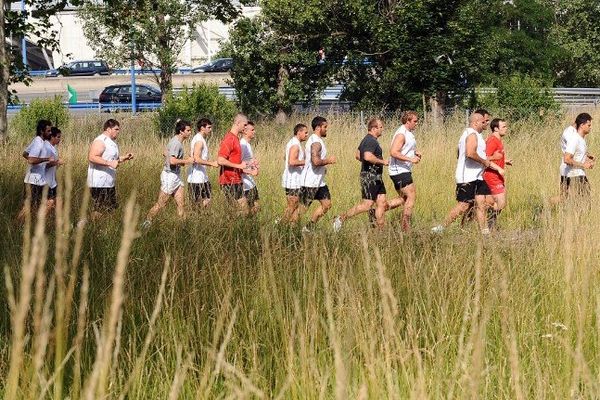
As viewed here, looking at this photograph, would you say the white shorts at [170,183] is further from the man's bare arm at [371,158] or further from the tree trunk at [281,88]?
the tree trunk at [281,88]

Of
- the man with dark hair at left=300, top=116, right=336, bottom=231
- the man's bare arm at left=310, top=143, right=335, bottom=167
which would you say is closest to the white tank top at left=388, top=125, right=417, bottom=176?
the man with dark hair at left=300, top=116, right=336, bottom=231

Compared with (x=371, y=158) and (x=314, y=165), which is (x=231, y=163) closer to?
(x=314, y=165)

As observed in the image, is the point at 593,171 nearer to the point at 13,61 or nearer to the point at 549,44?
the point at 13,61

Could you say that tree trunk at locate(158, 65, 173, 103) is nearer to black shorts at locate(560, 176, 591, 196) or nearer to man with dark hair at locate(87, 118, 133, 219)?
man with dark hair at locate(87, 118, 133, 219)

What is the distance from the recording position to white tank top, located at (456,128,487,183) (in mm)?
12195

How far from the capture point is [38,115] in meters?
26.8

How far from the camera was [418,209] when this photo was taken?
1469 cm

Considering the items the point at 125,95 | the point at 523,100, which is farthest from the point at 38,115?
the point at 125,95

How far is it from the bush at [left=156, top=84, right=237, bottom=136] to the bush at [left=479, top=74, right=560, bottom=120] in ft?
23.0

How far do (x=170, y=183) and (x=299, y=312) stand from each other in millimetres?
8968

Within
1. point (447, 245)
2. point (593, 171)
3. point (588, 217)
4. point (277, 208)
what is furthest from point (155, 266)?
point (593, 171)

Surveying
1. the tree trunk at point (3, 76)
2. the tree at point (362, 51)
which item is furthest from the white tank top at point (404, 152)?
the tree at point (362, 51)

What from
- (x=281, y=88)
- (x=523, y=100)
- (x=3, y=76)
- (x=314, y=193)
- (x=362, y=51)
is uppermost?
(x=362, y=51)

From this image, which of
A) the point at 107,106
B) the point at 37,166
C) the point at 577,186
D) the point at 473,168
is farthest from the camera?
the point at 107,106
